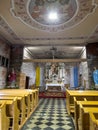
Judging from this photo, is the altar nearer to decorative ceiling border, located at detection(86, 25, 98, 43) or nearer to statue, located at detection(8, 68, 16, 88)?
statue, located at detection(8, 68, 16, 88)

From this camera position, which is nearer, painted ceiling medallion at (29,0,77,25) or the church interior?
the church interior

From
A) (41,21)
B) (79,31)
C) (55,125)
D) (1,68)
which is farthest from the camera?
(1,68)

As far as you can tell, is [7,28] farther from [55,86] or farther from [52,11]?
[55,86]

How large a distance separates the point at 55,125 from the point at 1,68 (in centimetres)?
590

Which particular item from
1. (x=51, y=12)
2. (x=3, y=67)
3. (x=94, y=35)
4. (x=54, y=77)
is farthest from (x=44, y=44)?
(x=54, y=77)

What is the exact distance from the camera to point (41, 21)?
627 centimetres

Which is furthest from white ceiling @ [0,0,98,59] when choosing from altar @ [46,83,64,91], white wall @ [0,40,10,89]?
altar @ [46,83,64,91]

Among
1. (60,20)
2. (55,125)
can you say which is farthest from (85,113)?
(60,20)

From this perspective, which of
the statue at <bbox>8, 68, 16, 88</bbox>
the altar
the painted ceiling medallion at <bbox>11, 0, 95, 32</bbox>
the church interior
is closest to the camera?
the church interior

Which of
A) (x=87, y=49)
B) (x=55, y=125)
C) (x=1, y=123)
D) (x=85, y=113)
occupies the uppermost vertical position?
(x=87, y=49)

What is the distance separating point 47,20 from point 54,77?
923 centimetres

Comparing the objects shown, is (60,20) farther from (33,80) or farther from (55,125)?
(33,80)

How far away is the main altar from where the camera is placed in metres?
14.0

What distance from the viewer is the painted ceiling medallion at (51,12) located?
16.2 feet
